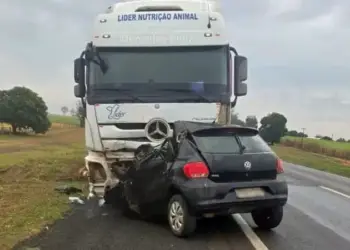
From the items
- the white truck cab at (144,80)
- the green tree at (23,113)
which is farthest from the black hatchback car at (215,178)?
the green tree at (23,113)

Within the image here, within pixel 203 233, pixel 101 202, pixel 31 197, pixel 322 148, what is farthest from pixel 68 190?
pixel 322 148

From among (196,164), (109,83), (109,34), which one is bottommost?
(196,164)

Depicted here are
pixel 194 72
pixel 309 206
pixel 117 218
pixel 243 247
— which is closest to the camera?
pixel 243 247

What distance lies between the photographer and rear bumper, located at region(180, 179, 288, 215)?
24.2ft

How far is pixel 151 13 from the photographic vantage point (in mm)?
10703

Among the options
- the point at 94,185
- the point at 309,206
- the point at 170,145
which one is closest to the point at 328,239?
the point at 170,145

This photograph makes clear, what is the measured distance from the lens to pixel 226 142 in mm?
7910

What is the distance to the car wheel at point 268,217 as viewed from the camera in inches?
320

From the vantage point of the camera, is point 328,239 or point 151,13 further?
point 151,13

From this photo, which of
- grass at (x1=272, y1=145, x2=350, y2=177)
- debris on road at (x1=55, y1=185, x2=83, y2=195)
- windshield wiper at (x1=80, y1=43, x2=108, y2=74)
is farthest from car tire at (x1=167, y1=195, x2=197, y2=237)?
grass at (x1=272, y1=145, x2=350, y2=177)

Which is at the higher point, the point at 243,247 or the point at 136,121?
the point at 136,121

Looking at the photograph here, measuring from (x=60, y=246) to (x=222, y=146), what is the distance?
2.78 meters

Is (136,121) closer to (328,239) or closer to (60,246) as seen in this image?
(60,246)

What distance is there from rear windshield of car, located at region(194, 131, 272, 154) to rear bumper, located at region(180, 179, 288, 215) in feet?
1.73
